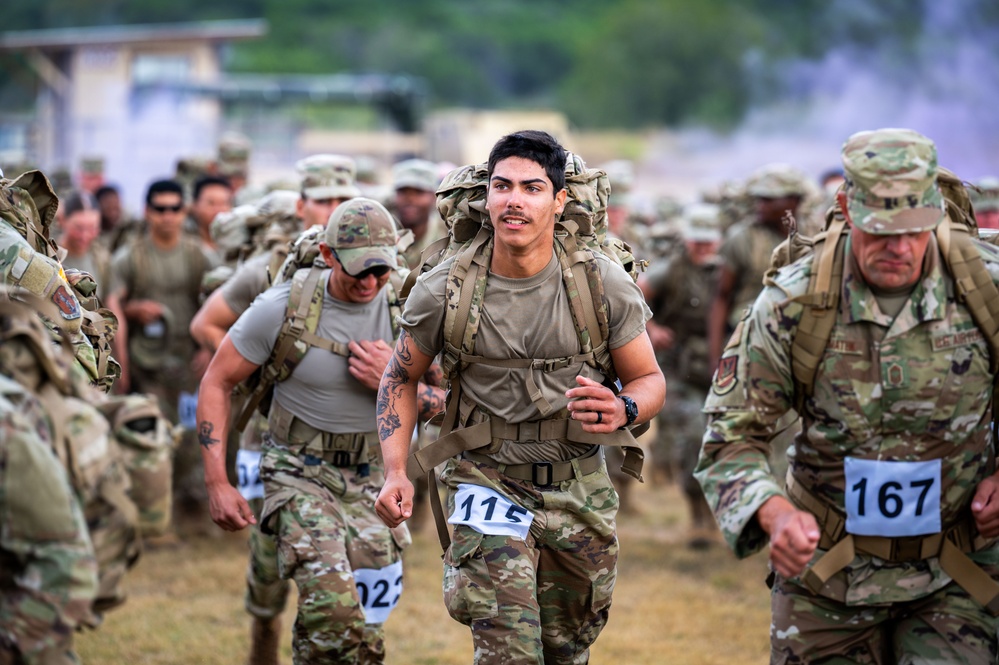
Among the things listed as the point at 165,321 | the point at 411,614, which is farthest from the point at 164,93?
the point at 411,614

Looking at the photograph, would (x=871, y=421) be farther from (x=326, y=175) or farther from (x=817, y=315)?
(x=326, y=175)

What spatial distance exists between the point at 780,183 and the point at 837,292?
582cm

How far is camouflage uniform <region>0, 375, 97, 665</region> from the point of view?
386 centimetres

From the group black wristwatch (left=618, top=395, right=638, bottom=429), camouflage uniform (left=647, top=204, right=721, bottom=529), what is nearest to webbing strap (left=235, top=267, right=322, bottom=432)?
black wristwatch (left=618, top=395, right=638, bottom=429)

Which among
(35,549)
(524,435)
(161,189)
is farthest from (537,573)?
(161,189)

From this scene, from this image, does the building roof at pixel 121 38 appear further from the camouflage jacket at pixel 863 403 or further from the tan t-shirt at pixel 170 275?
the camouflage jacket at pixel 863 403

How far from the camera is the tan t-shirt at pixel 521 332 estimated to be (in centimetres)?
555

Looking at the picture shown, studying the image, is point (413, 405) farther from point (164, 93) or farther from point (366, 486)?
point (164, 93)

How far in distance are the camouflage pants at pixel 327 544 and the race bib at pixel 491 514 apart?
35.6 inches

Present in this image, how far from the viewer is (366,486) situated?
6734 mm

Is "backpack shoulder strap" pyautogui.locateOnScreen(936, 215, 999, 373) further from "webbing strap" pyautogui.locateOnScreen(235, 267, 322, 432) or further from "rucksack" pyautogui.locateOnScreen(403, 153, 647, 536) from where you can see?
"webbing strap" pyautogui.locateOnScreen(235, 267, 322, 432)

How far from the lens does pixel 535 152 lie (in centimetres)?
555

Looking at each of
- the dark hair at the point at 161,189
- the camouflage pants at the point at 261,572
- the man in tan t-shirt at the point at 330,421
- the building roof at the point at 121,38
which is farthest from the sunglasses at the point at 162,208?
the building roof at the point at 121,38

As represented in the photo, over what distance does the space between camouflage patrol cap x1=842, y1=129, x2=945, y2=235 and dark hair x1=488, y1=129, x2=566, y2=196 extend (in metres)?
1.27
